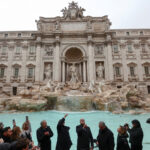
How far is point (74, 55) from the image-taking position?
2681cm

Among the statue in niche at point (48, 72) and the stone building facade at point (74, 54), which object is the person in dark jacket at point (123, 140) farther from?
the statue in niche at point (48, 72)

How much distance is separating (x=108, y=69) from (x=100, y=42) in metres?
5.77

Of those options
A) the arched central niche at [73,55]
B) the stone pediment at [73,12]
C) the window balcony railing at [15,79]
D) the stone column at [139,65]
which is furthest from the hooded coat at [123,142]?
the stone pediment at [73,12]

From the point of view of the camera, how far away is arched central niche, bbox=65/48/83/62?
26172 mm

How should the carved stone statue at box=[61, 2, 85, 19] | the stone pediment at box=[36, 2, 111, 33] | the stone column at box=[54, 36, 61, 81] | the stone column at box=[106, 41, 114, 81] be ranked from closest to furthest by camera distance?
the stone column at box=[54, 36, 61, 81], the stone column at box=[106, 41, 114, 81], the stone pediment at box=[36, 2, 111, 33], the carved stone statue at box=[61, 2, 85, 19]

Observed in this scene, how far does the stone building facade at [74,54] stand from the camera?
24.5 meters

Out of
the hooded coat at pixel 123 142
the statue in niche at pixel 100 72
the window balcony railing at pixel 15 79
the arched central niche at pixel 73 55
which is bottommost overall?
the hooded coat at pixel 123 142

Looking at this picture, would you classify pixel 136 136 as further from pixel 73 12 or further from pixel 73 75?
pixel 73 12

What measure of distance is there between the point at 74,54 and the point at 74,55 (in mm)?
198

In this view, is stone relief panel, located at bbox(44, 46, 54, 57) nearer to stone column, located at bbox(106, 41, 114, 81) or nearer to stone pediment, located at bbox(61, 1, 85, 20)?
stone pediment, located at bbox(61, 1, 85, 20)

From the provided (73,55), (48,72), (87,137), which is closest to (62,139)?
(87,137)

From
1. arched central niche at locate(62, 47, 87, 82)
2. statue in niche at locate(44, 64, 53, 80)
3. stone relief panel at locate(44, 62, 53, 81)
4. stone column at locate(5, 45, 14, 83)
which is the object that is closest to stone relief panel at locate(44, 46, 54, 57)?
stone relief panel at locate(44, 62, 53, 81)

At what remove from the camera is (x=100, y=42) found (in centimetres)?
2636

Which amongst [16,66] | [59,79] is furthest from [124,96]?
[16,66]
